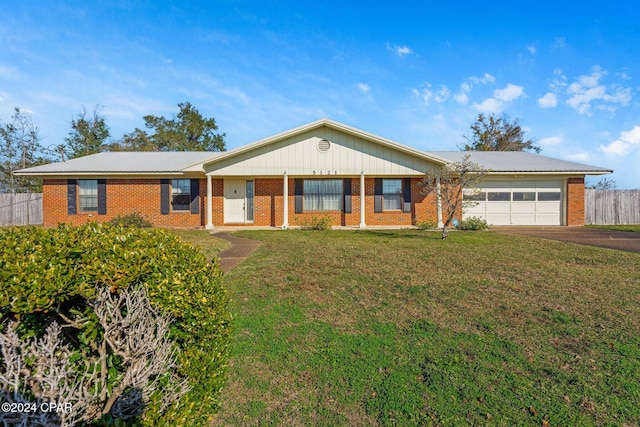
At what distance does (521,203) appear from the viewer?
15484 mm

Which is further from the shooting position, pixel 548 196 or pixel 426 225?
pixel 548 196

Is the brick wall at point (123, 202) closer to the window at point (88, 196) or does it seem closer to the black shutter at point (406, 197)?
the window at point (88, 196)

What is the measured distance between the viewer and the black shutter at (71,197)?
1491 cm

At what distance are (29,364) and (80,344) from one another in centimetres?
27

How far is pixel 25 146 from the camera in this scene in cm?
2694

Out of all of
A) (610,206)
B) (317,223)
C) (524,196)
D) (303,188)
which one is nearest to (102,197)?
(303,188)

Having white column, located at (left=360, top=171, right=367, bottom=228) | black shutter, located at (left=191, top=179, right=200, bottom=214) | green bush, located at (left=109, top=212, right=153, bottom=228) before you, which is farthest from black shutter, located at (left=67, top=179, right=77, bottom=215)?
white column, located at (left=360, top=171, right=367, bottom=228)

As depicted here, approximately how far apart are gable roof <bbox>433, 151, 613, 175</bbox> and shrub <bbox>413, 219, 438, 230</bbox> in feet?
10.9

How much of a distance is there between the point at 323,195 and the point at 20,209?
697 inches

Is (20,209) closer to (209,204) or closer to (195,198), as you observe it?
(195,198)

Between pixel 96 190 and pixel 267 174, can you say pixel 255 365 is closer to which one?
pixel 267 174

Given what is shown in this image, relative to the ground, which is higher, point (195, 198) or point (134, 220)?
point (195, 198)

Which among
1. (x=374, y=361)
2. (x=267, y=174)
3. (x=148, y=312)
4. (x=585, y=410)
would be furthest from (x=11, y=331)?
(x=267, y=174)

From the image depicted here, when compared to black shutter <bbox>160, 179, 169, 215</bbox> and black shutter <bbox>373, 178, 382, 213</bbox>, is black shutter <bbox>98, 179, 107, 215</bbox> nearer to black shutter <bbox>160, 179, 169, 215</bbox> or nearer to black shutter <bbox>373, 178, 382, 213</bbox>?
black shutter <bbox>160, 179, 169, 215</bbox>
